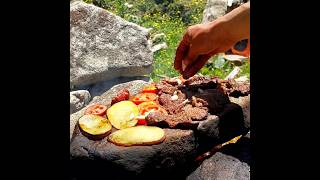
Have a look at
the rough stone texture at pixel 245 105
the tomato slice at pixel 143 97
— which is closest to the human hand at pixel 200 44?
the tomato slice at pixel 143 97

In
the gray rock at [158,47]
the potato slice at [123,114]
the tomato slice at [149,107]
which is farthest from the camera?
the gray rock at [158,47]

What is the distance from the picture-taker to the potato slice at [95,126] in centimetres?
285

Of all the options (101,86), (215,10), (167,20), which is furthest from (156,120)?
(167,20)

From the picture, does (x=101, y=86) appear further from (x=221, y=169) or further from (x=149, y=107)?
(x=221, y=169)

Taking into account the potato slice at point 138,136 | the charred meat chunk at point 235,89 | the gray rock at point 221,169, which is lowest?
the gray rock at point 221,169

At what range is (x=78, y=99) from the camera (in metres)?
5.13

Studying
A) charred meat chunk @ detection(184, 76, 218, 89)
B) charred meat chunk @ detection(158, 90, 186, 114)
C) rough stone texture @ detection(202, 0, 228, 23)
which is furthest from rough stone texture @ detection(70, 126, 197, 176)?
rough stone texture @ detection(202, 0, 228, 23)

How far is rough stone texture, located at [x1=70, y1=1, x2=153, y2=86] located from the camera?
5.40 meters

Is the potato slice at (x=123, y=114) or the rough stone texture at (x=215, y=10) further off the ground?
the rough stone texture at (x=215, y=10)

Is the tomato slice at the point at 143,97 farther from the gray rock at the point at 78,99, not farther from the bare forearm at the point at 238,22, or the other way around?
the gray rock at the point at 78,99

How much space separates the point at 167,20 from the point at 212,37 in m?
9.57

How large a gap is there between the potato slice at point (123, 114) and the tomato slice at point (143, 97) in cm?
10
